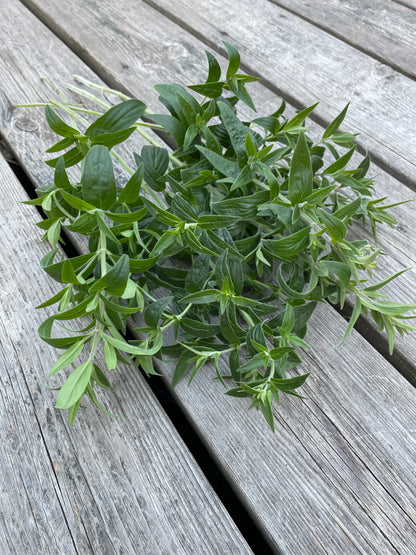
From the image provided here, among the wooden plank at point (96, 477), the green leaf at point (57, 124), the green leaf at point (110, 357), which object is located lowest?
the wooden plank at point (96, 477)

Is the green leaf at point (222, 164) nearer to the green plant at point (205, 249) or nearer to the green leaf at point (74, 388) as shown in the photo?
the green plant at point (205, 249)

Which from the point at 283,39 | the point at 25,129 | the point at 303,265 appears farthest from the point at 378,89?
the point at 25,129

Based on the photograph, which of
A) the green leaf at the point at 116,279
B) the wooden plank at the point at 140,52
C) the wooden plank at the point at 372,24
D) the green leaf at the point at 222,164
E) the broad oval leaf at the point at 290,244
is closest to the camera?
the green leaf at the point at 116,279

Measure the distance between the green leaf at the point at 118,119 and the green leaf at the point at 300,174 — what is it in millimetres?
283

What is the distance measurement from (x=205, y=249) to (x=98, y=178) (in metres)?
0.19

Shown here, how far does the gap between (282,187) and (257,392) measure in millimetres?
355

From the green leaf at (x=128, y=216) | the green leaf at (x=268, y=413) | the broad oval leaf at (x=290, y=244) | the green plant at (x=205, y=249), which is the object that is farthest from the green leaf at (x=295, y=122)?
the green leaf at (x=268, y=413)

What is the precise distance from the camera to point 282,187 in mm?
903

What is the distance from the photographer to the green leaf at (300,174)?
783 millimetres

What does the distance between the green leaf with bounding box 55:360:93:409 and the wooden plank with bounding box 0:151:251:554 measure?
0.16m

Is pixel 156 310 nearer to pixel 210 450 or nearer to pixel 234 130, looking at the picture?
pixel 210 450

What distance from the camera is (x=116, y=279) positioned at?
699 millimetres

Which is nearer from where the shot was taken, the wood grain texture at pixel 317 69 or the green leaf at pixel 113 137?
the green leaf at pixel 113 137

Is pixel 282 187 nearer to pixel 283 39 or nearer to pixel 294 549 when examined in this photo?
pixel 294 549
